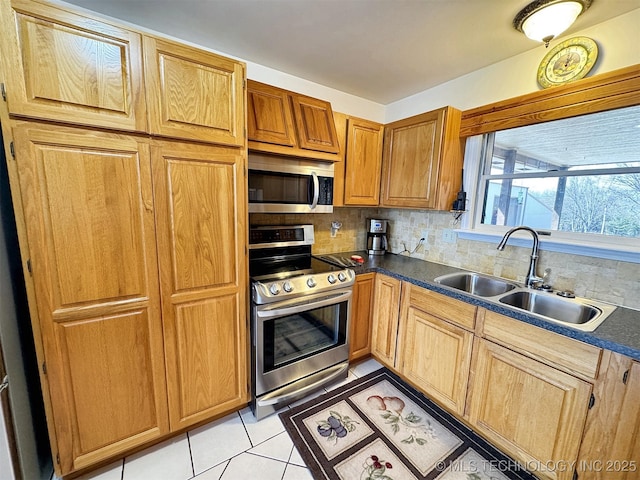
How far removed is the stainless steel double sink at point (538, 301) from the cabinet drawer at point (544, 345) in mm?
80

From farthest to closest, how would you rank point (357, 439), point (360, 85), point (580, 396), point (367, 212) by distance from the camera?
point (367, 212) < point (360, 85) < point (357, 439) < point (580, 396)

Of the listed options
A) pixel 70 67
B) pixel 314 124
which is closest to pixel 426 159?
pixel 314 124

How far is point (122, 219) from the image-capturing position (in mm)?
1241

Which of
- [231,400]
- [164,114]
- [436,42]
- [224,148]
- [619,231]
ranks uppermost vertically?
[436,42]

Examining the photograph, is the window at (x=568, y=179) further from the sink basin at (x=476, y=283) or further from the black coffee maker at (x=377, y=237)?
the black coffee maker at (x=377, y=237)

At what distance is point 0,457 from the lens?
948 mm

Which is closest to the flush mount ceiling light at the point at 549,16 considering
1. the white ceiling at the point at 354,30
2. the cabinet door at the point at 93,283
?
the white ceiling at the point at 354,30

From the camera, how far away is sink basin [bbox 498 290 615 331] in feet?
4.64

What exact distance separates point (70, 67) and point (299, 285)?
152cm

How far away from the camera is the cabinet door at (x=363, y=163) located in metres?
2.29

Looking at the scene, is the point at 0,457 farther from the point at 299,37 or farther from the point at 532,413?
the point at 299,37

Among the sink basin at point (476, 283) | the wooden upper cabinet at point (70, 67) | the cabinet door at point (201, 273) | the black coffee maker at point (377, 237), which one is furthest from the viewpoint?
the black coffee maker at point (377, 237)

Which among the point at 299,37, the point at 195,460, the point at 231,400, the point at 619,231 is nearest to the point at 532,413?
the point at 619,231

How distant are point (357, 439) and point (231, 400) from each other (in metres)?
0.84
